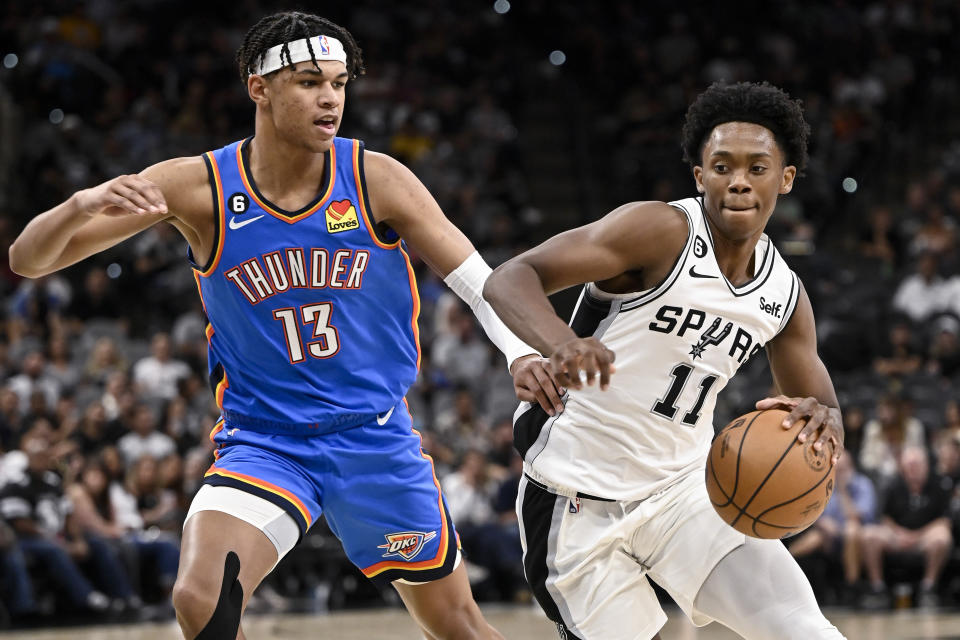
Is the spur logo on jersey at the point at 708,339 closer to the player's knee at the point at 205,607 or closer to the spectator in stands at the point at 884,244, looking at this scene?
the player's knee at the point at 205,607

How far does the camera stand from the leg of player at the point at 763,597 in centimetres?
356

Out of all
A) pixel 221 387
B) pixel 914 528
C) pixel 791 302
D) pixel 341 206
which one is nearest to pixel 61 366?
pixel 914 528

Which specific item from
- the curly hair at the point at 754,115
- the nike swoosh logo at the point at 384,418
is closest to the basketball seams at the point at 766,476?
the curly hair at the point at 754,115

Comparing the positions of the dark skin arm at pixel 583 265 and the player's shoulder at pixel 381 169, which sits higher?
the player's shoulder at pixel 381 169

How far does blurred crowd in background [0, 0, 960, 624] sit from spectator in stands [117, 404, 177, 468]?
0.03 m

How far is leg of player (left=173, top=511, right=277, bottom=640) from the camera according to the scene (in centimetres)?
343

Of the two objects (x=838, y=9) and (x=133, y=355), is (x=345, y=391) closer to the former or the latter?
(x=133, y=355)

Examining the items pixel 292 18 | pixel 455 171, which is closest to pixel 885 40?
pixel 455 171

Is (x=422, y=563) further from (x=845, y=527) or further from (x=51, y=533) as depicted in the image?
(x=845, y=527)

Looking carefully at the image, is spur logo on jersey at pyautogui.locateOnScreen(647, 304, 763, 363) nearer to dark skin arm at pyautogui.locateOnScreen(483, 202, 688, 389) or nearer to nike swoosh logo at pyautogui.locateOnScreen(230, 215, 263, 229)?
dark skin arm at pyautogui.locateOnScreen(483, 202, 688, 389)

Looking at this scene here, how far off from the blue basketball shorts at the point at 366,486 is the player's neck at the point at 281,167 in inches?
30.3

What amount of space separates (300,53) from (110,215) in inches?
31.5

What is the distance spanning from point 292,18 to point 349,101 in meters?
10.9

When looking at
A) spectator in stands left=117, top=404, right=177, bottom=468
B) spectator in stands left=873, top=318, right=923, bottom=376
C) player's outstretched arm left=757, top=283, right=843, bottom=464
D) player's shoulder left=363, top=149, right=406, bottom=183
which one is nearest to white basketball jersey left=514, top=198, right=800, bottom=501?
player's outstretched arm left=757, top=283, right=843, bottom=464
